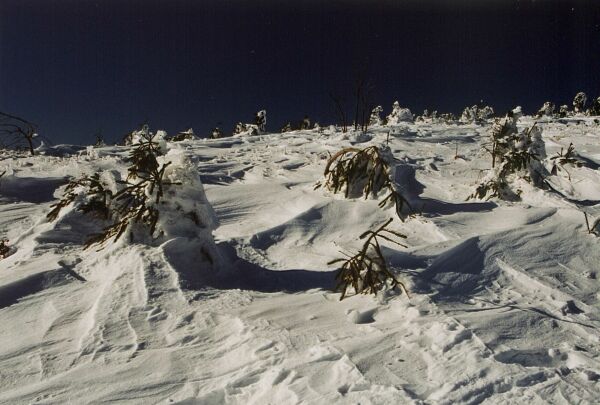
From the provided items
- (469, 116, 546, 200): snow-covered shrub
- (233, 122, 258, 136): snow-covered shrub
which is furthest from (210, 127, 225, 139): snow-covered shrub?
(469, 116, 546, 200): snow-covered shrub

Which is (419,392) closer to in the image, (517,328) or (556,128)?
(517,328)

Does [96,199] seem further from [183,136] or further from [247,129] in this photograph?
[247,129]

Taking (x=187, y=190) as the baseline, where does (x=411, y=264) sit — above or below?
below

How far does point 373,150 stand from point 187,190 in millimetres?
1878

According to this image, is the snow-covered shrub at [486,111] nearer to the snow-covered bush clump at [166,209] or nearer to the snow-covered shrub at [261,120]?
the snow-covered shrub at [261,120]

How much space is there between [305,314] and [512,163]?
3.82 meters

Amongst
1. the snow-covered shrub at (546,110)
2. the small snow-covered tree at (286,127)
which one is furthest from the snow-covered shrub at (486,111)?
the small snow-covered tree at (286,127)

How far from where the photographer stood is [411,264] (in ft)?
8.17

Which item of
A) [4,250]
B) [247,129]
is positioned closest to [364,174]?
[4,250]

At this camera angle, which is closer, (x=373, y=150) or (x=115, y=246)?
(x=115, y=246)

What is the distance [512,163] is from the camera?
495cm

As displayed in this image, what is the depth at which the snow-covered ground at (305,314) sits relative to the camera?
1.51 meters

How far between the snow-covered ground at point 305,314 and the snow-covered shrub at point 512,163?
1.19m

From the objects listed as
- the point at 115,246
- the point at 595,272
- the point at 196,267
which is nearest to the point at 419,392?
the point at 196,267
